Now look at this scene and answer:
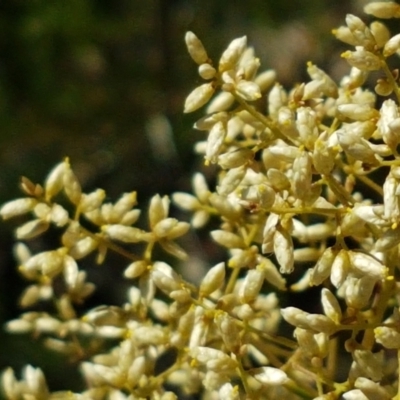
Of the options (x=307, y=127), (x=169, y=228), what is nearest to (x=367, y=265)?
(x=307, y=127)

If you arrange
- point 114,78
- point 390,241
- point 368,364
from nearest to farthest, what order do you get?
point 390,241 → point 368,364 → point 114,78

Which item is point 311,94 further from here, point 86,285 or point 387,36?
point 86,285

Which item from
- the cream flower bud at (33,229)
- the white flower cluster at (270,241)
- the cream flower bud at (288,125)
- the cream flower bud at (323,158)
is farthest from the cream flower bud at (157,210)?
the cream flower bud at (323,158)

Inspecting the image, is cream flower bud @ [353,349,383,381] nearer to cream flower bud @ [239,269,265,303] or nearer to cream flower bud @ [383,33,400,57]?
cream flower bud @ [239,269,265,303]

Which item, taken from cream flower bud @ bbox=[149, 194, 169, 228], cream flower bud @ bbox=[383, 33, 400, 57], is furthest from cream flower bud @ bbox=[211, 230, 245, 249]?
cream flower bud @ bbox=[383, 33, 400, 57]

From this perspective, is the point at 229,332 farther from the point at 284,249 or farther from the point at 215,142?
the point at 215,142

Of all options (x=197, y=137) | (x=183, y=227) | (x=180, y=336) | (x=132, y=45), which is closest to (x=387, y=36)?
(x=183, y=227)
